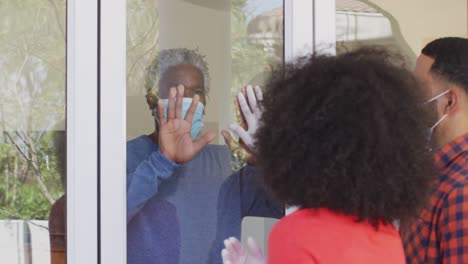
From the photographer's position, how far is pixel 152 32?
2.04m

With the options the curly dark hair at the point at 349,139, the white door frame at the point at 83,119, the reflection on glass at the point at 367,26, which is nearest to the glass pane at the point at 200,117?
the white door frame at the point at 83,119

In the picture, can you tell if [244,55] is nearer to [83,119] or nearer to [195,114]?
[195,114]

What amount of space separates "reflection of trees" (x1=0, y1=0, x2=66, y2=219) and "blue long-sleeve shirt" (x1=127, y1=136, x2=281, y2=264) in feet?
1.08

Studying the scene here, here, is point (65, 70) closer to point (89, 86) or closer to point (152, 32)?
point (89, 86)

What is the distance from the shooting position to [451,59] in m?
1.73

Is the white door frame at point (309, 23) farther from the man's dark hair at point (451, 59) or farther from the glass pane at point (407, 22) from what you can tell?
the glass pane at point (407, 22)

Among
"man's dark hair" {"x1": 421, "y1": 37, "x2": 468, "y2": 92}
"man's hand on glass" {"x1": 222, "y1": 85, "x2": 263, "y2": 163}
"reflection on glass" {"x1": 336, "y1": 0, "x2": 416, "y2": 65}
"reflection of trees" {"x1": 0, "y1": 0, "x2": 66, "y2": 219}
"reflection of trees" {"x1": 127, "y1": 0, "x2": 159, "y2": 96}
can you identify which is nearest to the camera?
"man's dark hair" {"x1": 421, "y1": 37, "x2": 468, "y2": 92}

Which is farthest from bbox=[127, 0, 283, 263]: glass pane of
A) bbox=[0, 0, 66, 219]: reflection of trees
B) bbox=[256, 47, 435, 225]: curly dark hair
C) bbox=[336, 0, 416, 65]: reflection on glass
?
bbox=[336, 0, 416, 65]: reflection on glass

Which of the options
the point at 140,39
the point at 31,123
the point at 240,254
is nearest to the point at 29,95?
the point at 31,123

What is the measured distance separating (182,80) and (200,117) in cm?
12

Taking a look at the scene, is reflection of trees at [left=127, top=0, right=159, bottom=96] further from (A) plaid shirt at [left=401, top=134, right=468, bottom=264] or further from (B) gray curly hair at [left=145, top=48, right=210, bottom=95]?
(A) plaid shirt at [left=401, top=134, right=468, bottom=264]

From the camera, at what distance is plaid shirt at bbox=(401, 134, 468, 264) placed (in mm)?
1459

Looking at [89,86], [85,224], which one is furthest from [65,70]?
[85,224]

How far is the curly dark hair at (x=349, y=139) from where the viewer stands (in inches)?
45.7
